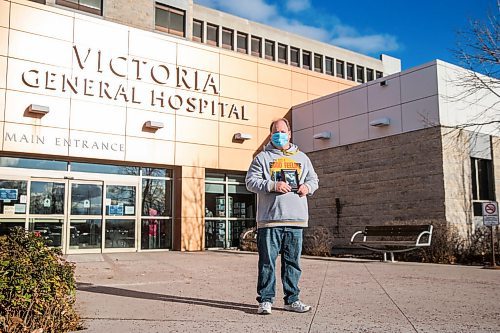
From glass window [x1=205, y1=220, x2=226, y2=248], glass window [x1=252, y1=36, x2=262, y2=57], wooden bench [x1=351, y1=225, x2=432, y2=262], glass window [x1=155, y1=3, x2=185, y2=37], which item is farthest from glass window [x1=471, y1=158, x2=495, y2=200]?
glass window [x1=252, y1=36, x2=262, y2=57]

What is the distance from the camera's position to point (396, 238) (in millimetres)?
12242

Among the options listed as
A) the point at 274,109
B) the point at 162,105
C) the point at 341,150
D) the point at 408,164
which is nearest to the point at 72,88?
the point at 162,105

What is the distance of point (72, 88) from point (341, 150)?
873cm

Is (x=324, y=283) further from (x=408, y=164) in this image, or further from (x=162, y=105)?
(x=162, y=105)

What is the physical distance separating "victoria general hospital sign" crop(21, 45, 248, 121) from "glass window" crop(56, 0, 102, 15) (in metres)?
5.55

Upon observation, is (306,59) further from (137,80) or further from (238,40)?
(137,80)

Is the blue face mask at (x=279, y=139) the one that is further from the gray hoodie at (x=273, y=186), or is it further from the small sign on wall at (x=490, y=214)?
the small sign on wall at (x=490, y=214)

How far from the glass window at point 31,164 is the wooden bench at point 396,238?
8.98 metres

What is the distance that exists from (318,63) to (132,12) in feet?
70.5

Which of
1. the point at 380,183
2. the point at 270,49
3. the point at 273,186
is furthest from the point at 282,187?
the point at 270,49

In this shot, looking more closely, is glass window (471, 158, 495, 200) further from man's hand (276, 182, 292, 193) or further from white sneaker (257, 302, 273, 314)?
white sneaker (257, 302, 273, 314)

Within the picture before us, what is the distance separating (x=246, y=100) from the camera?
18.3 metres

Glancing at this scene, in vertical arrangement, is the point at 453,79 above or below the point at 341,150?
above

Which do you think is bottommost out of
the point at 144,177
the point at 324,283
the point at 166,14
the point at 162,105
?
the point at 324,283
